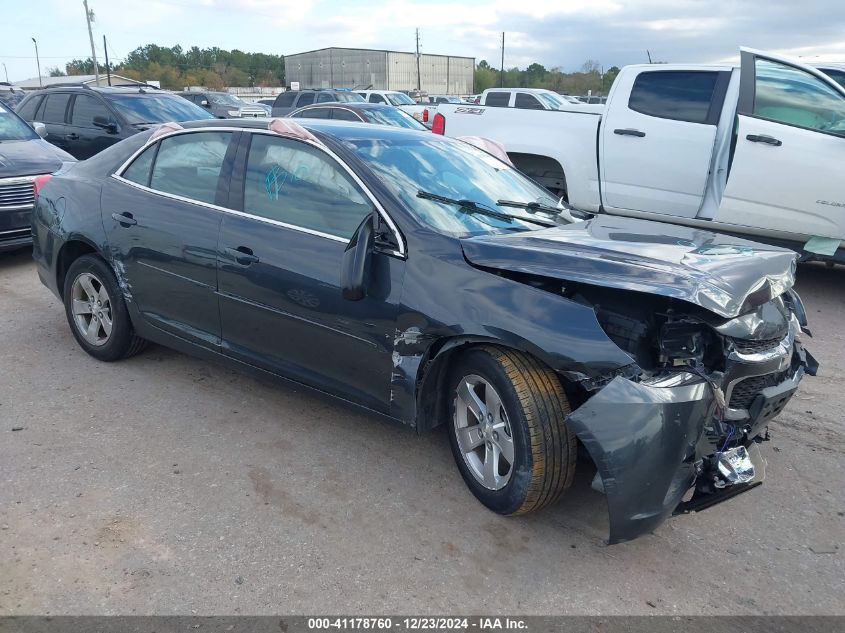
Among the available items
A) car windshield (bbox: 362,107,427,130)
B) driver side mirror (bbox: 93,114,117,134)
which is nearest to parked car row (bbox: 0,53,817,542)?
driver side mirror (bbox: 93,114,117,134)

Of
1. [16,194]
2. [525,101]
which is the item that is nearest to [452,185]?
[16,194]

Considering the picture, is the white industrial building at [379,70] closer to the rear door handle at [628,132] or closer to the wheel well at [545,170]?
the wheel well at [545,170]

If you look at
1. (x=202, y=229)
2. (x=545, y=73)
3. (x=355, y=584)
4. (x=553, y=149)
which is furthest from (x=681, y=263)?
(x=545, y=73)

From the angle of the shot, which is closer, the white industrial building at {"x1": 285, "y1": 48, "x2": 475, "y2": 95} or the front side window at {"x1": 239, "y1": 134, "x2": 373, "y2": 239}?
the front side window at {"x1": 239, "y1": 134, "x2": 373, "y2": 239}

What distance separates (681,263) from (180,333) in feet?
9.54

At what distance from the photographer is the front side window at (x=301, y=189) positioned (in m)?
3.56

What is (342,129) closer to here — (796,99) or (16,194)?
(796,99)

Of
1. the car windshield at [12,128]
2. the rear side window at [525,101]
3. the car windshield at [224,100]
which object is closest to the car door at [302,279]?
the car windshield at [12,128]

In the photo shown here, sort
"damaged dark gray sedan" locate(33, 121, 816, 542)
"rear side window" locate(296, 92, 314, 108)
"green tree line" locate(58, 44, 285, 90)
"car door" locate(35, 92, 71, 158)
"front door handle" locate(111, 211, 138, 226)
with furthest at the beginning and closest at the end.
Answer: "green tree line" locate(58, 44, 285, 90) < "rear side window" locate(296, 92, 314, 108) < "car door" locate(35, 92, 71, 158) < "front door handle" locate(111, 211, 138, 226) < "damaged dark gray sedan" locate(33, 121, 816, 542)

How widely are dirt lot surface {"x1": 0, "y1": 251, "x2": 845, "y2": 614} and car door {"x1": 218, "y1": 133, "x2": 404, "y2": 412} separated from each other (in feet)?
1.50

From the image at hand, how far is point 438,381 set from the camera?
3.35 metres

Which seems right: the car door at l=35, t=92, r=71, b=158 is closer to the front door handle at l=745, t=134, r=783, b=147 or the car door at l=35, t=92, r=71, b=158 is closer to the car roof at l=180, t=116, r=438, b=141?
the car roof at l=180, t=116, r=438, b=141

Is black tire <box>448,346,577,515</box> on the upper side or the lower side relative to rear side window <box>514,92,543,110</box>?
lower

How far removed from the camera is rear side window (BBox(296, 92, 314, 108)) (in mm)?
23125
